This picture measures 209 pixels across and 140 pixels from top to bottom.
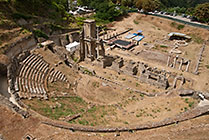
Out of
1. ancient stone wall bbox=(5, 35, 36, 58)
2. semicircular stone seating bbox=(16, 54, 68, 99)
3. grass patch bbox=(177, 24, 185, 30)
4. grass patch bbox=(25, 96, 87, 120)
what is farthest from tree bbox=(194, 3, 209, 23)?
grass patch bbox=(25, 96, 87, 120)

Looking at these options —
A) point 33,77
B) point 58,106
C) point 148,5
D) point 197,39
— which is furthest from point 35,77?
point 148,5

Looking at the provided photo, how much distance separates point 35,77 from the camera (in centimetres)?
2255

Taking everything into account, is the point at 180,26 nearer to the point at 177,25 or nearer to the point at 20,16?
the point at 177,25

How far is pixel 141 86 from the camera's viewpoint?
26.1 m

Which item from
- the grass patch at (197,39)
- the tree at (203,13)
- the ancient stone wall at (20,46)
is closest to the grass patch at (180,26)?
the grass patch at (197,39)

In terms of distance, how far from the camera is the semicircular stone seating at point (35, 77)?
63.1ft

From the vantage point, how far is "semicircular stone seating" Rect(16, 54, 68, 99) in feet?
63.1

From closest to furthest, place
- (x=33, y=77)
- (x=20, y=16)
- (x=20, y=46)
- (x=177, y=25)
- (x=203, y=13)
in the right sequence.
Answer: (x=33, y=77) < (x=20, y=46) < (x=20, y=16) < (x=203, y=13) < (x=177, y=25)

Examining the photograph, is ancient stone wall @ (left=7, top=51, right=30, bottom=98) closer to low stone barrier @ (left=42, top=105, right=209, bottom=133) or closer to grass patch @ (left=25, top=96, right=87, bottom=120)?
grass patch @ (left=25, top=96, right=87, bottom=120)

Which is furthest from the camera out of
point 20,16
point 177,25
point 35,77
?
point 177,25

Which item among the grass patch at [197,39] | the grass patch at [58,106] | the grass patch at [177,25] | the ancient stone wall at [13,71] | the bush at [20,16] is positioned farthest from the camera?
the grass patch at [177,25]

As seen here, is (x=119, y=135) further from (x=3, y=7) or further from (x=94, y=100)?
(x=3, y=7)

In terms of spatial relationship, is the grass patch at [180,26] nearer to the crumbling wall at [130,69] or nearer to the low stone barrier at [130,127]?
the crumbling wall at [130,69]

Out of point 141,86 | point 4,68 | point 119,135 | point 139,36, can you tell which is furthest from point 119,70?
point 139,36
